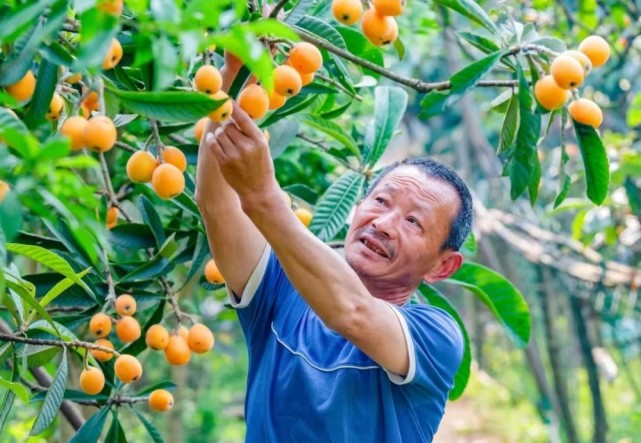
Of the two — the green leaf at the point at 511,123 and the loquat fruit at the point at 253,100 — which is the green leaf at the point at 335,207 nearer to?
the green leaf at the point at 511,123

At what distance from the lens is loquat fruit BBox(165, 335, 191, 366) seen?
1.91 meters

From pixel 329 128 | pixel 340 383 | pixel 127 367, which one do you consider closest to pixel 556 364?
pixel 329 128

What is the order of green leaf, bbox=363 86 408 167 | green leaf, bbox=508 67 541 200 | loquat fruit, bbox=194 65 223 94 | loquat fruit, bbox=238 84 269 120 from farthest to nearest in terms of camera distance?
green leaf, bbox=363 86 408 167 < green leaf, bbox=508 67 541 200 < loquat fruit, bbox=238 84 269 120 < loquat fruit, bbox=194 65 223 94

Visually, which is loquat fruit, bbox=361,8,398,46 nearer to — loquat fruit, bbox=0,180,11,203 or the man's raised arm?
the man's raised arm

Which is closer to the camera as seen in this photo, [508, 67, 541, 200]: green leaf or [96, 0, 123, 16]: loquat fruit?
[96, 0, 123, 16]: loquat fruit

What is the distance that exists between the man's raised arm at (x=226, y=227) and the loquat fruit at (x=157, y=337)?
0.51ft

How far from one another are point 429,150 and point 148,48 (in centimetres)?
613

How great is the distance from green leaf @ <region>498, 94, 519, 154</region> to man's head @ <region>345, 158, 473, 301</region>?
24 centimetres

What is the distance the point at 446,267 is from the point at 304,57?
802 mm

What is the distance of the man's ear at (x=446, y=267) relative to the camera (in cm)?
205

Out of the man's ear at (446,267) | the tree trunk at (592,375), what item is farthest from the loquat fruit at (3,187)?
the tree trunk at (592,375)

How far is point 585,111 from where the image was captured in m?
1.56

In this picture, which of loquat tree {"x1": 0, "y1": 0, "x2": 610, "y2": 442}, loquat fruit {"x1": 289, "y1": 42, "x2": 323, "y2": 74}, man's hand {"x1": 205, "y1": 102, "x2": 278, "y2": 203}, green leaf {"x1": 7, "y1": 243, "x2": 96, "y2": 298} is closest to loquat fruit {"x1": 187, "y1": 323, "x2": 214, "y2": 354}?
loquat tree {"x1": 0, "y1": 0, "x2": 610, "y2": 442}

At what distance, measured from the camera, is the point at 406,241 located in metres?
1.89
